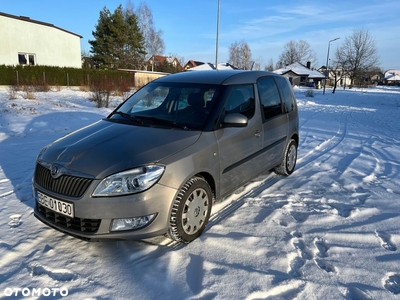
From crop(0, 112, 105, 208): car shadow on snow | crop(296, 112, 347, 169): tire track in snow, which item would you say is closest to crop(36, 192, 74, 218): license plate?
crop(0, 112, 105, 208): car shadow on snow

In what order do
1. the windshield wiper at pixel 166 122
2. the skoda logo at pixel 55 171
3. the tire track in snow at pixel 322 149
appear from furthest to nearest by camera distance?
the tire track in snow at pixel 322 149, the windshield wiper at pixel 166 122, the skoda logo at pixel 55 171

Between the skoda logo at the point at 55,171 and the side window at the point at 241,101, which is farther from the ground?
the side window at the point at 241,101

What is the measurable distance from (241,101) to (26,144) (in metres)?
5.50

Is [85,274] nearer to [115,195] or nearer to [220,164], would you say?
[115,195]

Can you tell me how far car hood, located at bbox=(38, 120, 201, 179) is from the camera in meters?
2.81

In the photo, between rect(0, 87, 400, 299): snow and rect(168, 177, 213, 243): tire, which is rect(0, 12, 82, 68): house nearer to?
rect(0, 87, 400, 299): snow

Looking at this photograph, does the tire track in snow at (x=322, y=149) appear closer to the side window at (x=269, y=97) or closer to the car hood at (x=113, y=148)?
the side window at (x=269, y=97)

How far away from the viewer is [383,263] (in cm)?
291

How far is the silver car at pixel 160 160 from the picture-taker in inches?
108

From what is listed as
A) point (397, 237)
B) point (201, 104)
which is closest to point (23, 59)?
point (201, 104)

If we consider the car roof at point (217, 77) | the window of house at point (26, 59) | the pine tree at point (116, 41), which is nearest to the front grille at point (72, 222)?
the car roof at point (217, 77)

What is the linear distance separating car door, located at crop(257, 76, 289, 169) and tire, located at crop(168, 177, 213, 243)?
154 centimetres

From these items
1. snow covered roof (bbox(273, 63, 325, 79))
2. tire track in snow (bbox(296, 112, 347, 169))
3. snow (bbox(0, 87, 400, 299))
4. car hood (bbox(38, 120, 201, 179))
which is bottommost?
snow (bbox(0, 87, 400, 299))

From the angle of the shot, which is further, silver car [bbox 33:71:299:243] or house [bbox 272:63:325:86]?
house [bbox 272:63:325:86]
